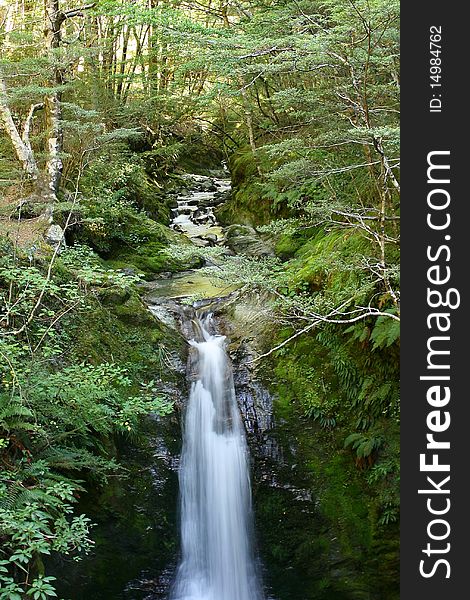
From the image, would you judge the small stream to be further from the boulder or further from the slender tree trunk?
the slender tree trunk

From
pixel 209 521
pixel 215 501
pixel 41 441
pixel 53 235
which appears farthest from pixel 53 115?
pixel 209 521

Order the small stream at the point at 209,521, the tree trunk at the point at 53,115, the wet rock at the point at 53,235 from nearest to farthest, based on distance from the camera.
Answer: the small stream at the point at 209,521, the wet rock at the point at 53,235, the tree trunk at the point at 53,115

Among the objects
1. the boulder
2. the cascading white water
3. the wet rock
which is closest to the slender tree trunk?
the wet rock

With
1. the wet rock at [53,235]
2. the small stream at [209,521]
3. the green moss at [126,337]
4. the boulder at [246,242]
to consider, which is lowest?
the small stream at [209,521]

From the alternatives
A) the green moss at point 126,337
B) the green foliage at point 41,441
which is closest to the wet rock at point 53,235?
the green moss at point 126,337

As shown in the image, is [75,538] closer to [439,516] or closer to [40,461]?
[40,461]

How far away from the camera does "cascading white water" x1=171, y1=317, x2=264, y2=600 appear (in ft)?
21.9

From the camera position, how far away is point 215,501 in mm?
7156

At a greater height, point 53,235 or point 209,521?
point 53,235

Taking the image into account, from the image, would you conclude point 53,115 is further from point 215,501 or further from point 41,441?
point 215,501

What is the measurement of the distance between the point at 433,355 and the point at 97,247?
9.11m

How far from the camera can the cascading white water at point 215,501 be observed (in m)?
6.69

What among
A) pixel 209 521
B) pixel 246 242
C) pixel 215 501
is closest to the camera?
pixel 209 521

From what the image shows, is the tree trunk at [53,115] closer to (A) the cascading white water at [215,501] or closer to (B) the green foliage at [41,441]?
(B) the green foliage at [41,441]
